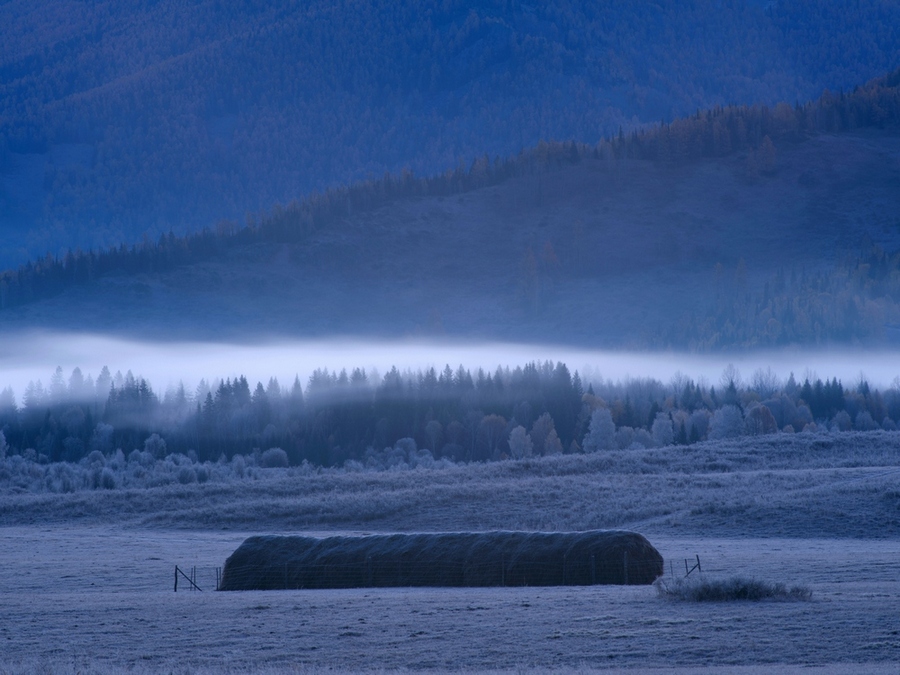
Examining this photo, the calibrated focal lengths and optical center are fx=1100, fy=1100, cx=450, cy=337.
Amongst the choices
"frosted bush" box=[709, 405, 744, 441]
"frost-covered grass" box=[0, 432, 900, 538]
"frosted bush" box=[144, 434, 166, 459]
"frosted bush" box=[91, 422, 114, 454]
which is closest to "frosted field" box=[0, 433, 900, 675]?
"frost-covered grass" box=[0, 432, 900, 538]

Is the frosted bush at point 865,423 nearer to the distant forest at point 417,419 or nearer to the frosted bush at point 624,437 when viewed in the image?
the distant forest at point 417,419

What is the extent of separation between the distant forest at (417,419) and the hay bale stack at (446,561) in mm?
90662

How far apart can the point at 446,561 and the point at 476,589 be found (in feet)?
7.57

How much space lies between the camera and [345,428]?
15325 centimetres

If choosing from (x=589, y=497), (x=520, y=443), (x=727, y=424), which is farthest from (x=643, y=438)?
(x=589, y=497)

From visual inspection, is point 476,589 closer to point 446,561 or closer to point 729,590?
point 446,561

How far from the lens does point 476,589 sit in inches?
1341

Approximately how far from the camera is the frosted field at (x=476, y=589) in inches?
872

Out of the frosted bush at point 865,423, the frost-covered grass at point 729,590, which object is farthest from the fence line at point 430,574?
the frosted bush at point 865,423

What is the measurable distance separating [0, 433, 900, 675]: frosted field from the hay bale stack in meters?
1.74

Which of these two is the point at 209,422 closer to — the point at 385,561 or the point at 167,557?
the point at 167,557

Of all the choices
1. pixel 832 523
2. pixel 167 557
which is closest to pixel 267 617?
pixel 167 557

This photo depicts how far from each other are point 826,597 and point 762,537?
2371cm

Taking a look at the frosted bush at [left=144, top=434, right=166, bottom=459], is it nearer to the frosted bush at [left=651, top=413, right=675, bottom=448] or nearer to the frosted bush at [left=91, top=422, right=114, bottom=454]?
the frosted bush at [left=91, top=422, right=114, bottom=454]
